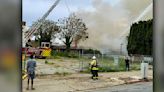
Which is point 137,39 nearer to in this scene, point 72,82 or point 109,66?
point 109,66

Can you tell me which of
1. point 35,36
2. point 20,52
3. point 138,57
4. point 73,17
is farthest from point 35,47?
point 20,52

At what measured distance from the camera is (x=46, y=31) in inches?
452

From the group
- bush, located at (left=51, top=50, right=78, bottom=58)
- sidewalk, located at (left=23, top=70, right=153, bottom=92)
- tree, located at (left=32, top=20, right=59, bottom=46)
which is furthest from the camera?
bush, located at (left=51, top=50, right=78, bottom=58)

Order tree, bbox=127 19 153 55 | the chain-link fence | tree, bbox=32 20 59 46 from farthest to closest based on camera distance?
tree, bbox=127 19 153 55 → tree, bbox=32 20 59 46 → the chain-link fence

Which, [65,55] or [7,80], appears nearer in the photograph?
[7,80]

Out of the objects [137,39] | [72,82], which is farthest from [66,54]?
[137,39]

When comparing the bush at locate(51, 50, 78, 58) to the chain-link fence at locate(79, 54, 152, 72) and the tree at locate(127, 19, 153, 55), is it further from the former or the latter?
the tree at locate(127, 19, 153, 55)

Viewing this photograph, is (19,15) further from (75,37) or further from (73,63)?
(75,37)

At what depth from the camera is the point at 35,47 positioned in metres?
11.4

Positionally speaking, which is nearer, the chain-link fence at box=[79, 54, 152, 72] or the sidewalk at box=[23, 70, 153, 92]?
the sidewalk at box=[23, 70, 153, 92]

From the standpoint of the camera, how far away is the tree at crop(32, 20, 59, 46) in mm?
10867

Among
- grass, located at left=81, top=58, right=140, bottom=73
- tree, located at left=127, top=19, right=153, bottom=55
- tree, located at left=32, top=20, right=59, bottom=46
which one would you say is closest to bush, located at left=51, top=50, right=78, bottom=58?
tree, located at left=32, top=20, right=59, bottom=46

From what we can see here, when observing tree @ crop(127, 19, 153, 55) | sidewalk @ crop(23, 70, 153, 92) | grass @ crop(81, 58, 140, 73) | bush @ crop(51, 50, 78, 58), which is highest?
tree @ crop(127, 19, 153, 55)

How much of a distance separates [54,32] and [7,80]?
1106 cm
